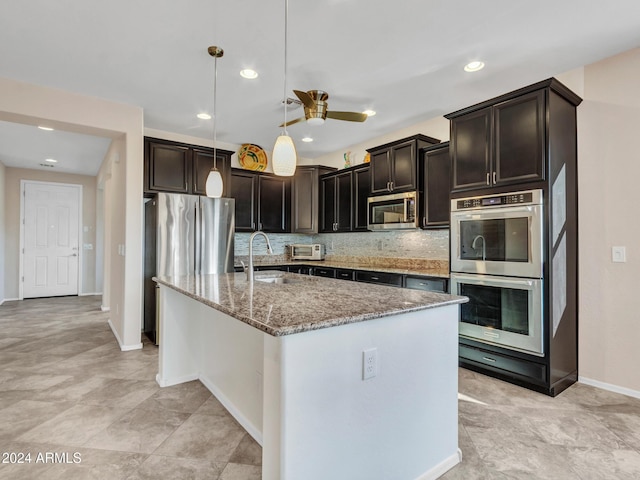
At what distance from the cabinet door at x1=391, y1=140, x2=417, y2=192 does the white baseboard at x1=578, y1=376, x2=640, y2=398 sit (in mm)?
2310

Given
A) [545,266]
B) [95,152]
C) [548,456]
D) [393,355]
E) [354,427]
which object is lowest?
[548,456]

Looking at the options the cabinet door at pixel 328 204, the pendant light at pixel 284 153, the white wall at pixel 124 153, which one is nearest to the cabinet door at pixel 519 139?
the pendant light at pixel 284 153

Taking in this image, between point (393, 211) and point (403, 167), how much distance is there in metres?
0.53

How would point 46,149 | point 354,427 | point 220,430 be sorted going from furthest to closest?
point 46,149
point 220,430
point 354,427

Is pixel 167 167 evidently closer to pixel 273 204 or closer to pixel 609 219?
pixel 273 204

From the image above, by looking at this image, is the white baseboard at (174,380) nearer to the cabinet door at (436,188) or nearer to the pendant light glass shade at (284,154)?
the pendant light glass shade at (284,154)

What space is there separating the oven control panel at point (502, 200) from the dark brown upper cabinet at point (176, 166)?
3.13 metres

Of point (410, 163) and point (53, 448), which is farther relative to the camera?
point (410, 163)

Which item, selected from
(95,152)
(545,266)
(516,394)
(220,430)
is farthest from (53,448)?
(95,152)

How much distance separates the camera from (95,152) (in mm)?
5484

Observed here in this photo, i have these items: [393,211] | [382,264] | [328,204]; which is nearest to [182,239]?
[328,204]

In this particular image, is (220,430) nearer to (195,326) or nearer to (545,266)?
(195,326)

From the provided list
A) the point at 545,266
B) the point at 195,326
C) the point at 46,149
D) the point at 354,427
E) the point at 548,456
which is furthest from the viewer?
the point at 46,149

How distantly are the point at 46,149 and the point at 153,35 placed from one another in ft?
13.7
